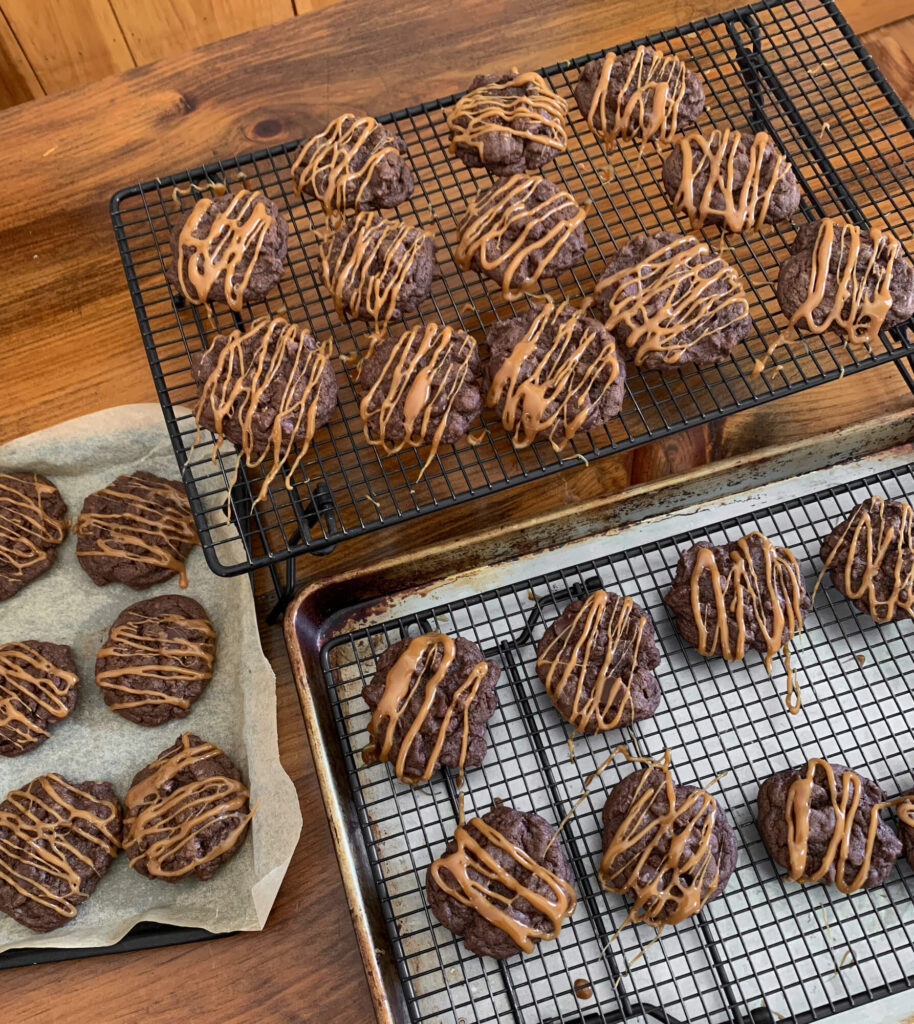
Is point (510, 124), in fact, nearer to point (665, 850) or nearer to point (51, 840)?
point (665, 850)

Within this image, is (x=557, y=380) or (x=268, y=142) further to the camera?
(x=268, y=142)

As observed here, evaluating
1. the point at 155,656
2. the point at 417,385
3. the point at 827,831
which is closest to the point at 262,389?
the point at 417,385

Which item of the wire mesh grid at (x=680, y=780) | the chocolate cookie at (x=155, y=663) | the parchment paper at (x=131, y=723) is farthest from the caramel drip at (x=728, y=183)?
the chocolate cookie at (x=155, y=663)

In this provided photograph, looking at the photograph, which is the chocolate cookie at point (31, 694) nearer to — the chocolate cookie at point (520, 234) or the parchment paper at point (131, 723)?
the parchment paper at point (131, 723)

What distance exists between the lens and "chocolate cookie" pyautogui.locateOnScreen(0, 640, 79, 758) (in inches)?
73.5

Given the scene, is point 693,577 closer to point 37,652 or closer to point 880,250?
point 880,250

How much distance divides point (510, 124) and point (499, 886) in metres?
1.48

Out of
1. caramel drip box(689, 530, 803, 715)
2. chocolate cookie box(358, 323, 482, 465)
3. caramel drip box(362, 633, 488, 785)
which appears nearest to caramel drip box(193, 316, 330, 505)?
chocolate cookie box(358, 323, 482, 465)

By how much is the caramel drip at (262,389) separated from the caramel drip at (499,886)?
724mm

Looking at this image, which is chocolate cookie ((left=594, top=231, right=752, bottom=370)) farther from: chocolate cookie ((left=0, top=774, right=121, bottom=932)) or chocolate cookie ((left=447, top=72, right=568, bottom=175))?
chocolate cookie ((left=0, top=774, right=121, bottom=932))

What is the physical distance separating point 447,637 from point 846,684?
795mm

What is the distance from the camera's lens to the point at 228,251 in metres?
1.84

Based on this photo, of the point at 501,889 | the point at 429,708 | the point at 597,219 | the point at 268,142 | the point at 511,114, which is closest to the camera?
the point at 501,889

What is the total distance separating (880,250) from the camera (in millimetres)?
1790
